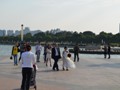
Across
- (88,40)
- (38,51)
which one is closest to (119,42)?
(88,40)

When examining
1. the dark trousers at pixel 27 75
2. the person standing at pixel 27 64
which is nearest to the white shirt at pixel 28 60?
the person standing at pixel 27 64

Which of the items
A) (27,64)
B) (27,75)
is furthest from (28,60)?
(27,75)

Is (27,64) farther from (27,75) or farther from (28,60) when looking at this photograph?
(27,75)

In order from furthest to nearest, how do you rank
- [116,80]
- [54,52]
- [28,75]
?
[54,52] < [116,80] < [28,75]

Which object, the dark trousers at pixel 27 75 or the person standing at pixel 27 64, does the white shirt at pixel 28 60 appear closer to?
the person standing at pixel 27 64

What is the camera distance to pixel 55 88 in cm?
1612

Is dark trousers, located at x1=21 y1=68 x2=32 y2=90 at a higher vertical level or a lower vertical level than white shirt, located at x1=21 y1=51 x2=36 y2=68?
lower

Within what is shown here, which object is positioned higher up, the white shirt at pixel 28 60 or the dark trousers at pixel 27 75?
the white shirt at pixel 28 60

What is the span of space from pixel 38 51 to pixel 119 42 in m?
122

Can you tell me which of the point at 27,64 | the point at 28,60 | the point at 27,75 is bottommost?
the point at 27,75

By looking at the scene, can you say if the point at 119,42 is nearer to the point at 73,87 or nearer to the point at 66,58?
the point at 66,58

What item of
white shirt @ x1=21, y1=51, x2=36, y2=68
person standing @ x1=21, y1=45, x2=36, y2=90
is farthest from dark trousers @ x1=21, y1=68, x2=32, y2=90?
white shirt @ x1=21, y1=51, x2=36, y2=68

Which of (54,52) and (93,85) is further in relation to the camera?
(54,52)

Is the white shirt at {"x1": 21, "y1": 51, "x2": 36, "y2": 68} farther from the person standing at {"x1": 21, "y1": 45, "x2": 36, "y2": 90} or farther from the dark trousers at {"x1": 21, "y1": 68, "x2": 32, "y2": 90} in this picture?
the dark trousers at {"x1": 21, "y1": 68, "x2": 32, "y2": 90}
